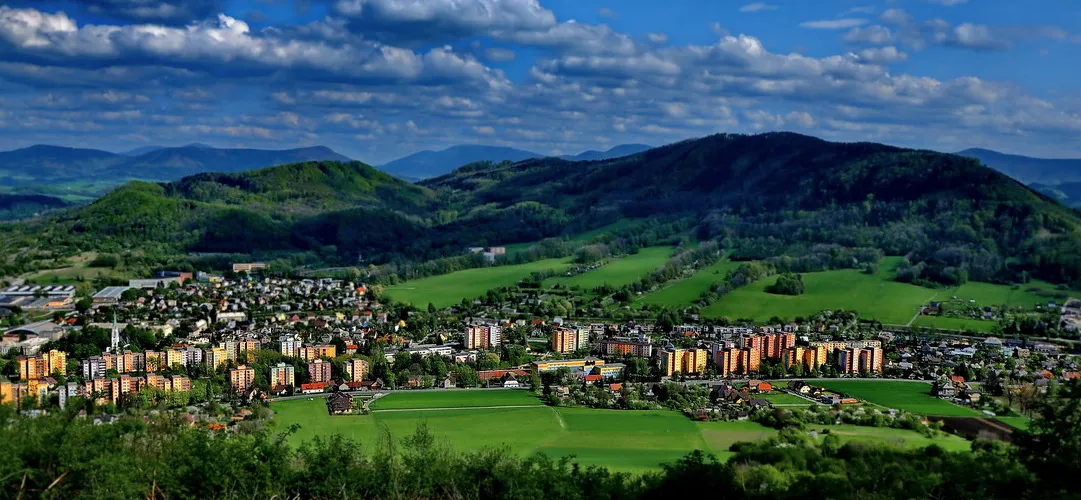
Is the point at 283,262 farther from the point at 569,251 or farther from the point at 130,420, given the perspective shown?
the point at 130,420

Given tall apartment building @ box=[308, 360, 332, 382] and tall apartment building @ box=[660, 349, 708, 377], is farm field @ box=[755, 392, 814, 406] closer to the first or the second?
tall apartment building @ box=[660, 349, 708, 377]

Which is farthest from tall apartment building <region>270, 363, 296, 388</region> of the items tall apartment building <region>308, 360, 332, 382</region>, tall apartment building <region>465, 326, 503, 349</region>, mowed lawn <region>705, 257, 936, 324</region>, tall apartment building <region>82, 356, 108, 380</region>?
mowed lawn <region>705, 257, 936, 324</region>

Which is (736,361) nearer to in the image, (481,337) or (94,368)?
(481,337)

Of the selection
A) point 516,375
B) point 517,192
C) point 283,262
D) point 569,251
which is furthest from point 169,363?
point 517,192

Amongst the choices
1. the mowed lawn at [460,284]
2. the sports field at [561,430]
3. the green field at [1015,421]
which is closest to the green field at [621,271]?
the mowed lawn at [460,284]

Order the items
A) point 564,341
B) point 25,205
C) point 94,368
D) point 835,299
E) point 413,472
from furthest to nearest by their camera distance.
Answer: point 25,205, point 835,299, point 564,341, point 94,368, point 413,472

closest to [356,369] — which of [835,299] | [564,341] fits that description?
[564,341]
